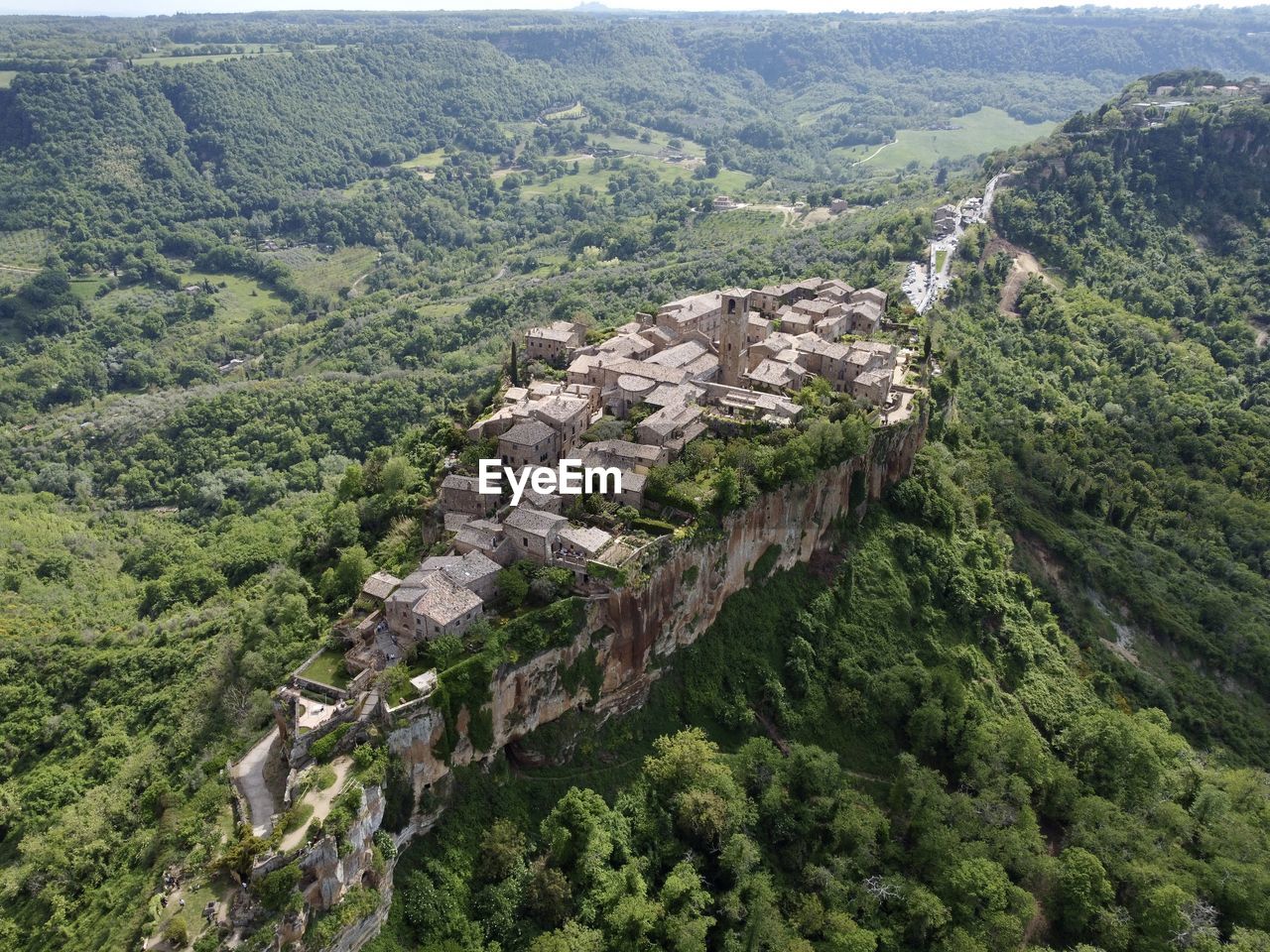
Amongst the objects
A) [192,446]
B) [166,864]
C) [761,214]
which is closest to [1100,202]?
[761,214]

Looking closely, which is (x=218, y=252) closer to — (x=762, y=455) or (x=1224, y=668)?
(x=762, y=455)

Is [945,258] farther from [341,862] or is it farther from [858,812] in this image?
[341,862]

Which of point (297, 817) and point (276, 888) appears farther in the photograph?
point (297, 817)

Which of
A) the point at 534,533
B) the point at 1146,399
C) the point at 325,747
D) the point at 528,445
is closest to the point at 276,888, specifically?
the point at 325,747

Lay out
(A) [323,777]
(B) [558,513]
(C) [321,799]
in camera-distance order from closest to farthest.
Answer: (C) [321,799] → (A) [323,777] → (B) [558,513]

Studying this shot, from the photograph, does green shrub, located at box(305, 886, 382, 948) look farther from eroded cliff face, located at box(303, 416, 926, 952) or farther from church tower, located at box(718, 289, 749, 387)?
church tower, located at box(718, 289, 749, 387)

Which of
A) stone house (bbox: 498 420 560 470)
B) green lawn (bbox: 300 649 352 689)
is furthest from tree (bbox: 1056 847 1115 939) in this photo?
green lawn (bbox: 300 649 352 689)

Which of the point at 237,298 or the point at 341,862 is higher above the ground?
the point at 341,862
